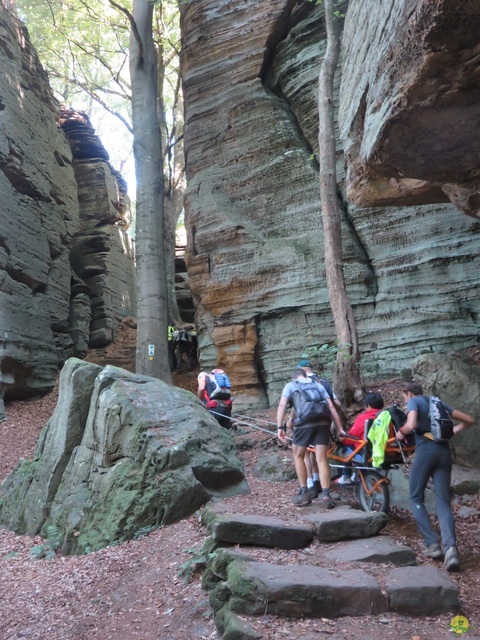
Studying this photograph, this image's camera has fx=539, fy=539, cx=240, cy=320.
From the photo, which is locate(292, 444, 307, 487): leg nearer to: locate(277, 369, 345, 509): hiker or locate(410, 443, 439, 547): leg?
locate(277, 369, 345, 509): hiker

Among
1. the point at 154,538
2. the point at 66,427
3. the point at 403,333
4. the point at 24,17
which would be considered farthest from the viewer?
the point at 24,17

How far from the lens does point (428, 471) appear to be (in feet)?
17.3

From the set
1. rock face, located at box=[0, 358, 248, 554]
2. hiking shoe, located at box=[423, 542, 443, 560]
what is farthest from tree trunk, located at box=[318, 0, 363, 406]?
hiking shoe, located at box=[423, 542, 443, 560]

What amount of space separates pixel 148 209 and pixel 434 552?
1162 centimetres

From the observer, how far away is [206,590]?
459cm

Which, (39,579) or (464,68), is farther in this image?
(39,579)

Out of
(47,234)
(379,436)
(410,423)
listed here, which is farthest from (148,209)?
(410,423)

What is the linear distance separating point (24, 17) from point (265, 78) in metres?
13.3

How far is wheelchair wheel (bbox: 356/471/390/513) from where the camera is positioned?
6082 mm

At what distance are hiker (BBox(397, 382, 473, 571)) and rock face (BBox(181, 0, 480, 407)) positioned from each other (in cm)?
611

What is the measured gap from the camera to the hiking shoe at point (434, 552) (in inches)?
201

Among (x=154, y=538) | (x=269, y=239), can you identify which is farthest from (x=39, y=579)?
(x=269, y=239)

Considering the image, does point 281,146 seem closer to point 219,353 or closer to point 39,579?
point 219,353

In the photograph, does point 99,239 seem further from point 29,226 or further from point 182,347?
point 182,347
